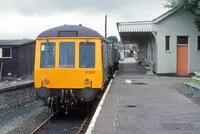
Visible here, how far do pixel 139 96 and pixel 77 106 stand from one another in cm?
287

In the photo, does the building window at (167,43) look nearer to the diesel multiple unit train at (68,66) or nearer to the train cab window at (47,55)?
the diesel multiple unit train at (68,66)

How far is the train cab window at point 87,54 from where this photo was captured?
560 inches

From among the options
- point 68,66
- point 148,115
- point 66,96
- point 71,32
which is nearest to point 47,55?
point 68,66

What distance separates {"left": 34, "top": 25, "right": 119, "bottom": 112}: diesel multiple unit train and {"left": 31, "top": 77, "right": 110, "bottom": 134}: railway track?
49cm

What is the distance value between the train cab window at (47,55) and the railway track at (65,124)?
1.83 metres

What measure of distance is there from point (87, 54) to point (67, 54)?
2.14ft

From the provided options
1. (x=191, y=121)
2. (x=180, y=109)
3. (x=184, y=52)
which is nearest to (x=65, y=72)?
(x=180, y=109)

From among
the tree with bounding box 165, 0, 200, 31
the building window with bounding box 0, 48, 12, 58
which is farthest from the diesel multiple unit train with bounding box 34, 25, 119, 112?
the building window with bounding box 0, 48, 12, 58

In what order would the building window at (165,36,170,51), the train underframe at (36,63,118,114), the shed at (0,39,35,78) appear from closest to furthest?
the train underframe at (36,63,118,114), the building window at (165,36,170,51), the shed at (0,39,35,78)

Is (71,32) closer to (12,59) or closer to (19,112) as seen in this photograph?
(19,112)

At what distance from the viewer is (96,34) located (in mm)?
14453

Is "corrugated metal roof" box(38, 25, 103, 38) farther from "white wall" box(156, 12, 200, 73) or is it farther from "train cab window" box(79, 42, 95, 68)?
"white wall" box(156, 12, 200, 73)

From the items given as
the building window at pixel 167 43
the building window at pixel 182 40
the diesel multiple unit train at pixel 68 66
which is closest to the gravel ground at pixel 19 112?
the diesel multiple unit train at pixel 68 66

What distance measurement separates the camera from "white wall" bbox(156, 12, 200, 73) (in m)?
30.5
